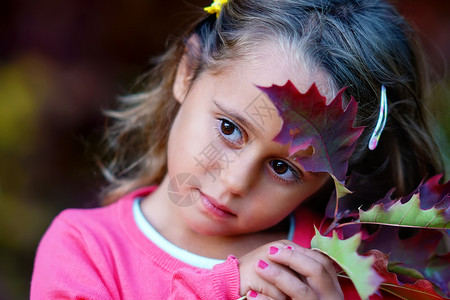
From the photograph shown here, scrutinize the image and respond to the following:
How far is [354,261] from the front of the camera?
917mm

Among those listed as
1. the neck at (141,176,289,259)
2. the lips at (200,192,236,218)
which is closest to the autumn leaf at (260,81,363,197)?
the lips at (200,192,236,218)

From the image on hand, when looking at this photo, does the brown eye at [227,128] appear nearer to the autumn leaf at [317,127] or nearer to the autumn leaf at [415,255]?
the autumn leaf at [317,127]

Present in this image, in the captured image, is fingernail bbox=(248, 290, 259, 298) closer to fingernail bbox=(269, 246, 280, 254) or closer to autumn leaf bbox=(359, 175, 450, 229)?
fingernail bbox=(269, 246, 280, 254)

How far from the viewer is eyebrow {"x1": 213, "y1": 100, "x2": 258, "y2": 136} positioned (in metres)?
1.19

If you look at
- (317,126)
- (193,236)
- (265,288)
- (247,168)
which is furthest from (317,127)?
(193,236)

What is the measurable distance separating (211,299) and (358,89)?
1.94 feet

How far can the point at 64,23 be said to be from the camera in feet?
8.84

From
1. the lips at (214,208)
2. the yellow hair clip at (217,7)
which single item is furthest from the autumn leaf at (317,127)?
the yellow hair clip at (217,7)

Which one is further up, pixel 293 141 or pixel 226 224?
pixel 293 141

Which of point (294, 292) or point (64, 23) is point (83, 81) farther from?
point (294, 292)

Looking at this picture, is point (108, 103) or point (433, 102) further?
point (108, 103)

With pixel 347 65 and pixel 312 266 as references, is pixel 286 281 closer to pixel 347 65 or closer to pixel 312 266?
pixel 312 266

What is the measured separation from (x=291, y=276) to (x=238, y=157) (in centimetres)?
28

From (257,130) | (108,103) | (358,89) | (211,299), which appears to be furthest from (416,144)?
(108,103)
